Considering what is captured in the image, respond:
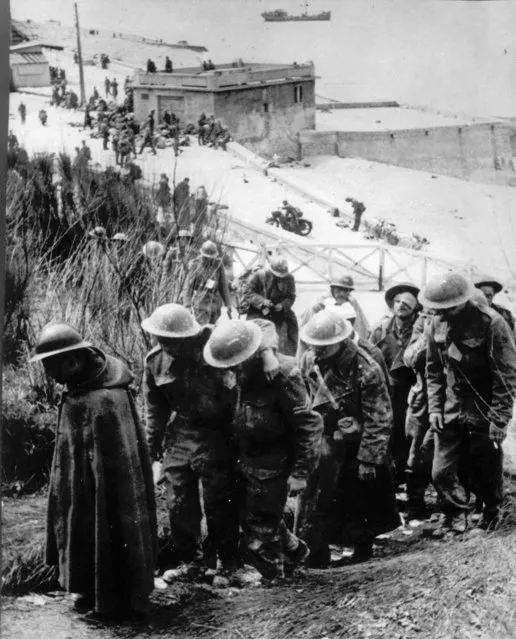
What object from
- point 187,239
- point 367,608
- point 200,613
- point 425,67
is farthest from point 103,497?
point 187,239

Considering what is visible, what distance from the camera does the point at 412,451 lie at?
18.0 feet

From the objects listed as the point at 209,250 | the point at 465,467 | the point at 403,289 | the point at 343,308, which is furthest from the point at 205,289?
the point at 465,467

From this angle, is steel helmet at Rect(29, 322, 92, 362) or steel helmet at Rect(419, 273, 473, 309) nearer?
steel helmet at Rect(29, 322, 92, 362)

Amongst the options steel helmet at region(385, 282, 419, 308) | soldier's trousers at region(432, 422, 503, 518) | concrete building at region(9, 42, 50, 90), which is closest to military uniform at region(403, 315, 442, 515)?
steel helmet at region(385, 282, 419, 308)

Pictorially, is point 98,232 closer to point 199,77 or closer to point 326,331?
point 326,331

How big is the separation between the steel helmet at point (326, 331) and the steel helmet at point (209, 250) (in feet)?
9.29

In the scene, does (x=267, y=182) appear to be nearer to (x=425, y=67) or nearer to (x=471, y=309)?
(x=425, y=67)

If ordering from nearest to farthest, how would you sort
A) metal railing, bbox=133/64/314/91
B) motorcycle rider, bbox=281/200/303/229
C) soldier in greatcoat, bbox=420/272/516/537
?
soldier in greatcoat, bbox=420/272/516/537 → motorcycle rider, bbox=281/200/303/229 → metal railing, bbox=133/64/314/91

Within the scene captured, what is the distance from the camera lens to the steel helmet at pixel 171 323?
411cm

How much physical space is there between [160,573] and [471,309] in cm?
252

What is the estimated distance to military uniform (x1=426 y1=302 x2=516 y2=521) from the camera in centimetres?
443

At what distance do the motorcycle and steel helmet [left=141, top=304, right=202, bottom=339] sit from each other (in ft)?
17.5

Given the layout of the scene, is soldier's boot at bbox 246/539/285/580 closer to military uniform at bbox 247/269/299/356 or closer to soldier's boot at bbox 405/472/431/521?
soldier's boot at bbox 405/472/431/521

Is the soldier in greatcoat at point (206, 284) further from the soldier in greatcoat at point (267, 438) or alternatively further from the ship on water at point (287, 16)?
the soldier in greatcoat at point (267, 438)
